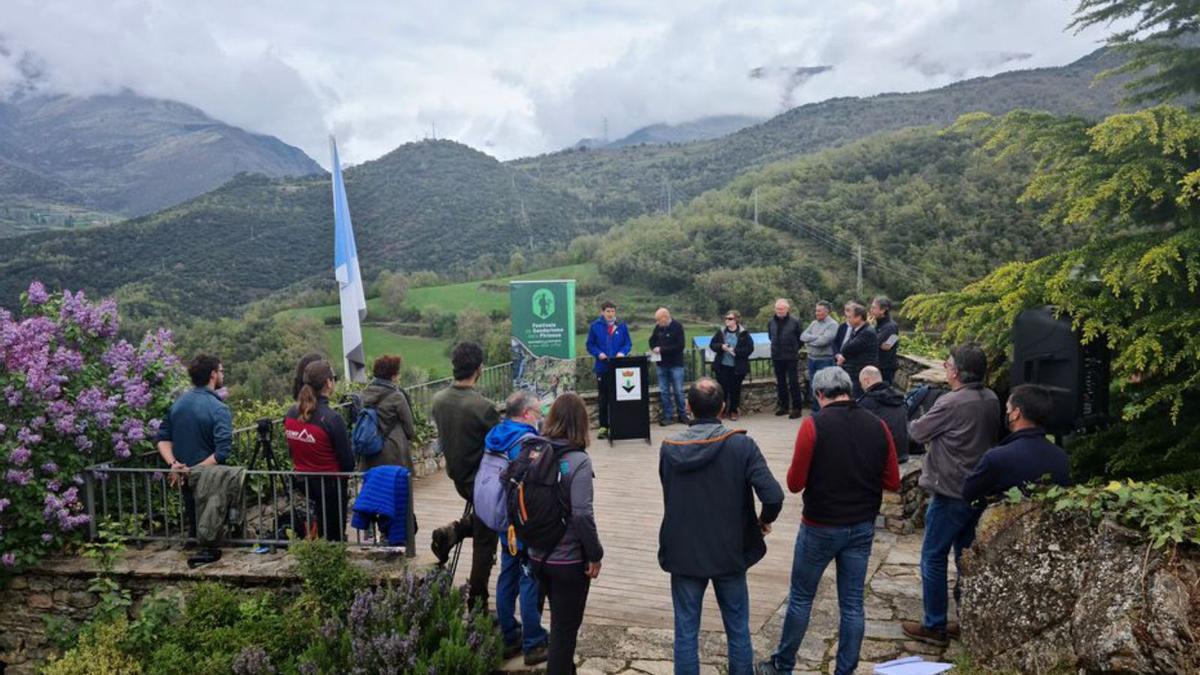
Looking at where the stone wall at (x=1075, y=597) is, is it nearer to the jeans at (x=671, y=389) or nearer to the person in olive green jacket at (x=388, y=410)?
the person in olive green jacket at (x=388, y=410)

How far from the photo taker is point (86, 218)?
5650 centimetres

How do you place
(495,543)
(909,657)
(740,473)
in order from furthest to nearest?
(495,543) → (909,657) → (740,473)

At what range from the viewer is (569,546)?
12.6 feet

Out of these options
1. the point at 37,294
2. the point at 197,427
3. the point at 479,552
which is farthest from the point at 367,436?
the point at 37,294

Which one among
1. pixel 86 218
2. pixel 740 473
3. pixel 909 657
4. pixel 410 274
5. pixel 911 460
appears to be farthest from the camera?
pixel 86 218

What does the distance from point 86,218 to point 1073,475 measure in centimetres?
6499

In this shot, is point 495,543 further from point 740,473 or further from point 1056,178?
point 1056,178

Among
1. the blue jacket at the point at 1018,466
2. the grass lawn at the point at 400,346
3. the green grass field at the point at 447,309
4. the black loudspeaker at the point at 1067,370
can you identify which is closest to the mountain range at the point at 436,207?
the green grass field at the point at 447,309

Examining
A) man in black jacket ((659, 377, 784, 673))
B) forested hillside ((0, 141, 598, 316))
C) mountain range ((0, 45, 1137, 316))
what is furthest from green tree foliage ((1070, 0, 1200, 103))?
forested hillside ((0, 141, 598, 316))

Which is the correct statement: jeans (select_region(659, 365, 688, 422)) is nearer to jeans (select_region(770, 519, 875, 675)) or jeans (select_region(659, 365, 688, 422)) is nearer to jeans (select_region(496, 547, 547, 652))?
jeans (select_region(496, 547, 547, 652))

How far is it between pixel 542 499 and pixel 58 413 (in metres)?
4.07

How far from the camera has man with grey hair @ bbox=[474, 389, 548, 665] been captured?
13.9 ft

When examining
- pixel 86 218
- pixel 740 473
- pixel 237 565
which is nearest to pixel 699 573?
pixel 740 473

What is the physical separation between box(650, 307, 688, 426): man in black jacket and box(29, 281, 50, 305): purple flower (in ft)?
22.3
